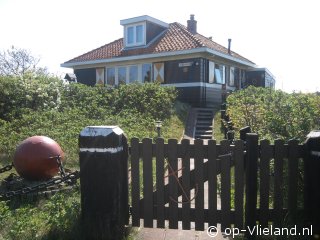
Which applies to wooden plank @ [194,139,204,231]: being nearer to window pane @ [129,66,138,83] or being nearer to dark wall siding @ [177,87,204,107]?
dark wall siding @ [177,87,204,107]

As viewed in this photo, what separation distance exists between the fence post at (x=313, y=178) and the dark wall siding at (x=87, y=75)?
74.1ft

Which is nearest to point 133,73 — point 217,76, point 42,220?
point 217,76

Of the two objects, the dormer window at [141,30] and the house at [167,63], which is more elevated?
the dormer window at [141,30]

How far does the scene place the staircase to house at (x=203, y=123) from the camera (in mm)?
15203

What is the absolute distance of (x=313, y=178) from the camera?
166 inches

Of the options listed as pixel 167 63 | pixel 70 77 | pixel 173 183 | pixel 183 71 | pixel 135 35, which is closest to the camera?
pixel 173 183

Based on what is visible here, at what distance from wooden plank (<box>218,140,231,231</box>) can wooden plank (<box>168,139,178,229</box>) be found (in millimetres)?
588

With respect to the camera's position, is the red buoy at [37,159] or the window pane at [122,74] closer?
the red buoy at [37,159]

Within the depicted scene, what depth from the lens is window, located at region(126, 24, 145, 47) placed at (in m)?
24.1

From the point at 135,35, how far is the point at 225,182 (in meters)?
21.3

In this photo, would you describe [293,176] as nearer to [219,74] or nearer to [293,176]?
[293,176]

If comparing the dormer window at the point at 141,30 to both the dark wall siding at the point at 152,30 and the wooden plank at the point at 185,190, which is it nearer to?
the dark wall siding at the point at 152,30

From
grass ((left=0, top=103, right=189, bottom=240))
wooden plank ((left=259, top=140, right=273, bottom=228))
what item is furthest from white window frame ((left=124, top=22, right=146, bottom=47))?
wooden plank ((left=259, top=140, right=273, bottom=228))

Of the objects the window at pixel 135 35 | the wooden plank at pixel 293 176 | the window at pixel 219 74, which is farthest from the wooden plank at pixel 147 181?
the window at pixel 135 35
